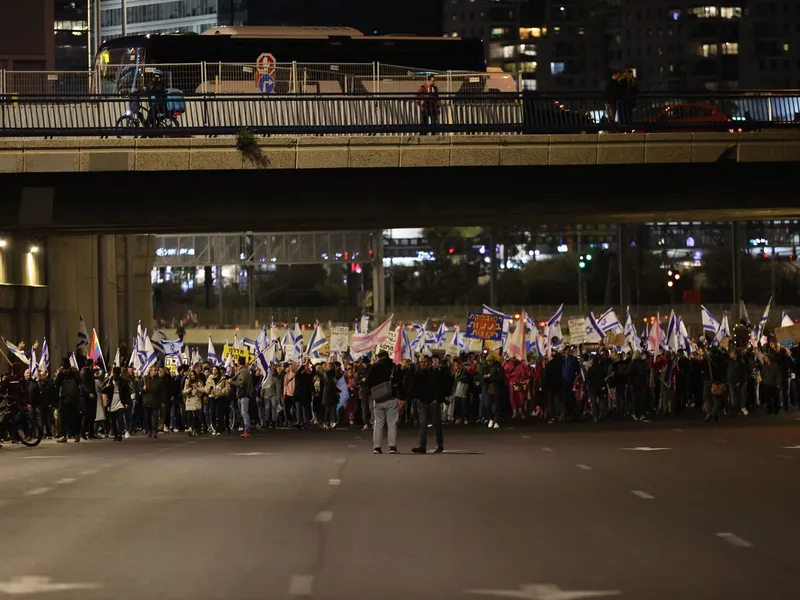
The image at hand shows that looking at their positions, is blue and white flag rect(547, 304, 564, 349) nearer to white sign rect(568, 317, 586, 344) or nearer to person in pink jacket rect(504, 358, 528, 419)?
white sign rect(568, 317, 586, 344)

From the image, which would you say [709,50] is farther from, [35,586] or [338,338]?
[35,586]

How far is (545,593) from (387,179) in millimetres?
22496

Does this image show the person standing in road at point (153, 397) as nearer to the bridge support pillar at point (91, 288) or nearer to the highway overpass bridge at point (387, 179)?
the highway overpass bridge at point (387, 179)

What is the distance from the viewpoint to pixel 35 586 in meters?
9.84

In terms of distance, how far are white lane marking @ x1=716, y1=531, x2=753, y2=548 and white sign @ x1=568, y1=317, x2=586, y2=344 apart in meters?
29.0

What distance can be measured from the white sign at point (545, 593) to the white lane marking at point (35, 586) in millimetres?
2580

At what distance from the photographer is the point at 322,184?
31422 millimetres

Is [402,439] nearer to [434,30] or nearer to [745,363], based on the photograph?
[745,363]

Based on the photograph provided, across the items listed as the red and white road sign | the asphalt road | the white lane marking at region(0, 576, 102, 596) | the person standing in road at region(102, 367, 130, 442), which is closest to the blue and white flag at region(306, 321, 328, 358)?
the red and white road sign

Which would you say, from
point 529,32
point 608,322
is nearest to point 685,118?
point 608,322

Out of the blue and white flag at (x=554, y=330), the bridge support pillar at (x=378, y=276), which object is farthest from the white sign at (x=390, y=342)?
the bridge support pillar at (x=378, y=276)

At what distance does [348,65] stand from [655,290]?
93960 millimetres

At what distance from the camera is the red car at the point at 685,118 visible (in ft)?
104

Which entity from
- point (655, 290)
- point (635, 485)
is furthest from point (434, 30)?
point (635, 485)
